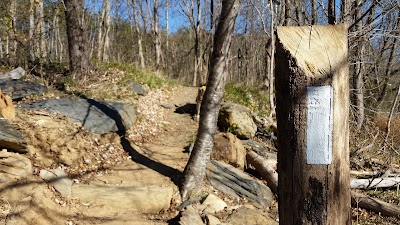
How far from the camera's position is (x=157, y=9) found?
18.9 m

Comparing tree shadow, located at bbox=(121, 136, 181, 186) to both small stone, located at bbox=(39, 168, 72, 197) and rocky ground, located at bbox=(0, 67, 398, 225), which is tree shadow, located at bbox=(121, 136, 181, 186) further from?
small stone, located at bbox=(39, 168, 72, 197)

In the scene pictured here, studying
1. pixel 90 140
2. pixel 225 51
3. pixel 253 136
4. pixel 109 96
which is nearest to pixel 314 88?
pixel 225 51

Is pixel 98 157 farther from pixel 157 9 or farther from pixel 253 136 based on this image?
pixel 157 9

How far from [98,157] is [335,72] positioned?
4.69 m

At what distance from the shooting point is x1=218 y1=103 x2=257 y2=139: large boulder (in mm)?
7777

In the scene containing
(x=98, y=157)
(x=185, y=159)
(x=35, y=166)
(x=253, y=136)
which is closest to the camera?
(x=35, y=166)

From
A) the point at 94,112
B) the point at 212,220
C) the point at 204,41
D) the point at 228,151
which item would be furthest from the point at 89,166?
the point at 204,41

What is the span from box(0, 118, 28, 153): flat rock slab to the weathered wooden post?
3.90 metres

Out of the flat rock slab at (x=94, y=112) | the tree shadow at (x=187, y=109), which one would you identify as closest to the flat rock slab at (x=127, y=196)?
the flat rock slab at (x=94, y=112)

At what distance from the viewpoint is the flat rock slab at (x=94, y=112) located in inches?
230

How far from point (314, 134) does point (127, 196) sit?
3.47 m

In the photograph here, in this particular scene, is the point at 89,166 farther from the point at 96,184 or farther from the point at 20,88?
the point at 20,88

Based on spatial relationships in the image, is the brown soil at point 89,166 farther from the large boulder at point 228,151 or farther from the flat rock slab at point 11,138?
the large boulder at point 228,151

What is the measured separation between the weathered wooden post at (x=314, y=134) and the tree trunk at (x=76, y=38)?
26.6ft
